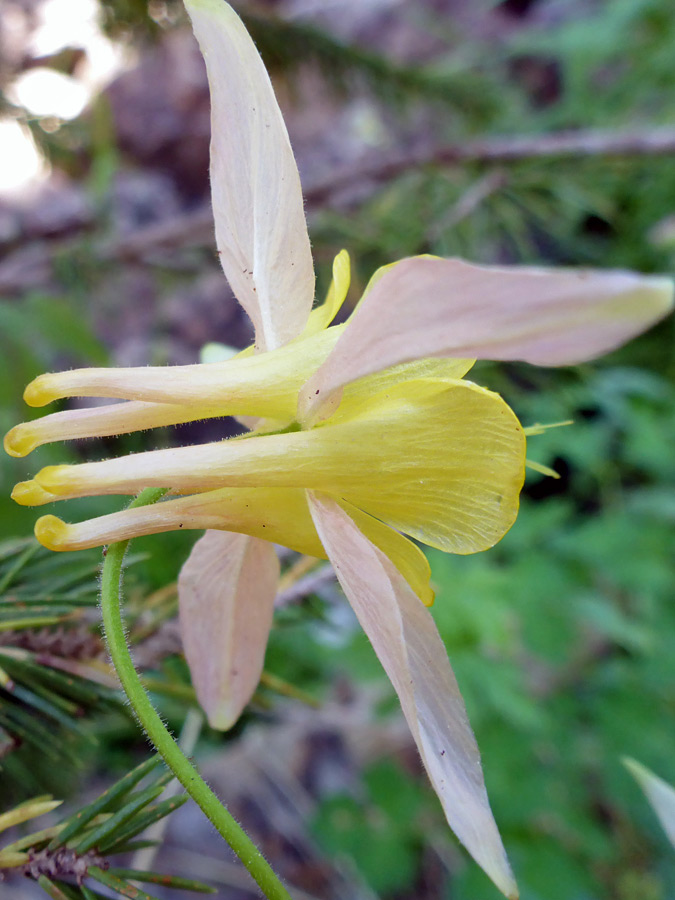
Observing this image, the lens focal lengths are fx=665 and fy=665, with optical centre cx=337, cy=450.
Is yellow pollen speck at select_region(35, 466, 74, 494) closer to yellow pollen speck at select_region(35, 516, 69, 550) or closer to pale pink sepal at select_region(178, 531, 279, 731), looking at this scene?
yellow pollen speck at select_region(35, 516, 69, 550)

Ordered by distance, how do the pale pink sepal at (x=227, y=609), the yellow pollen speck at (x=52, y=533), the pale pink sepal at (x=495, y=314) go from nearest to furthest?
the pale pink sepal at (x=495, y=314) → the yellow pollen speck at (x=52, y=533) → the pale pink sepal at (x=227, y=609)

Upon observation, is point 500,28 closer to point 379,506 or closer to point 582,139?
point 582,139

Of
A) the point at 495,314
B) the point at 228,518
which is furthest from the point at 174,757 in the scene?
the point at 495,314

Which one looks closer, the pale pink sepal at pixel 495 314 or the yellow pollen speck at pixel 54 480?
the pale pink sepal at pixel 495 314

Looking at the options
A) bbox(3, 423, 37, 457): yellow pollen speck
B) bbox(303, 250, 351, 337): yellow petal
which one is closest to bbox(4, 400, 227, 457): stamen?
bbox(3, 423, 37, 457): yellow pollen speck

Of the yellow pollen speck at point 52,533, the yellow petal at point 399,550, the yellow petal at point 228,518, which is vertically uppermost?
the yellow pollen speck at point 52,533

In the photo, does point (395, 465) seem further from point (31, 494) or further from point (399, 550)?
point (31, 494)

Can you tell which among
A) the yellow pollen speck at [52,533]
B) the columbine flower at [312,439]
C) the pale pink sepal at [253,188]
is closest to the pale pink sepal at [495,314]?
the columbine flower at [312,439]

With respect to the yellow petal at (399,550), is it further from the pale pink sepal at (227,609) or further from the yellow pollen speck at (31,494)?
the yellow pollen speck at (31,494)
